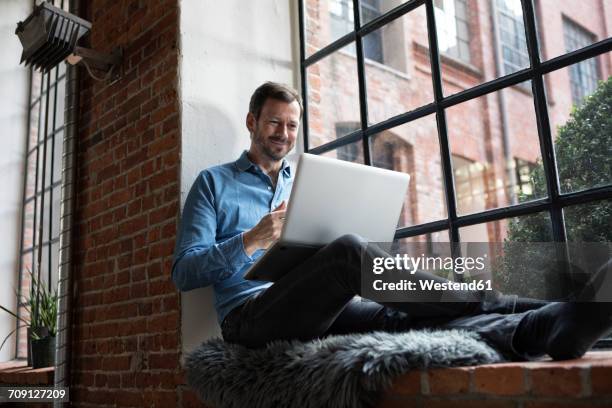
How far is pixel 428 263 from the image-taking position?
146 centimetres

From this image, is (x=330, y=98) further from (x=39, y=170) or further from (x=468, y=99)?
(x=39, y=170)

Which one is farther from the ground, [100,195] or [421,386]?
[100,195]

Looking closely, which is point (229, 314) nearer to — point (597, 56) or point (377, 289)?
point (377, 289)

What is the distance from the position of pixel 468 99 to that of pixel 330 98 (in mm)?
878

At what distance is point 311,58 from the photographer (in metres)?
2.73

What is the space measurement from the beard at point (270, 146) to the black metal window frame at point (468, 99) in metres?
0.44

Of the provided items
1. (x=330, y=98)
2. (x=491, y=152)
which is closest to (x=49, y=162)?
(x=330, y=98)

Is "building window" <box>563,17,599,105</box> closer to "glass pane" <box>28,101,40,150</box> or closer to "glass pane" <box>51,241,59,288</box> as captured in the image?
"glass pane" <box>51,241,59,288</box>

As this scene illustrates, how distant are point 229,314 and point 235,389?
0.94ft

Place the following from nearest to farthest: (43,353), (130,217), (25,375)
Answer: (130,217) < (25,375) < (43,353)

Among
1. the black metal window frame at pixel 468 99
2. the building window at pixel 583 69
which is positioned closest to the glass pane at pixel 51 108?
the black metal window frame at pixel 468 99

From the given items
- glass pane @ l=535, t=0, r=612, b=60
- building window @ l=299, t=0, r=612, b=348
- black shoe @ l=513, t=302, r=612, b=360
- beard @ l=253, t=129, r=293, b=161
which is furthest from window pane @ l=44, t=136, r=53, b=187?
black shoe @ l=513, t=302, r=612, b=360

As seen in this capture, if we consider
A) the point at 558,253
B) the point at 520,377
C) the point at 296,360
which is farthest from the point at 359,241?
the point at 558,253

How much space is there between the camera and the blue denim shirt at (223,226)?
177 cm
